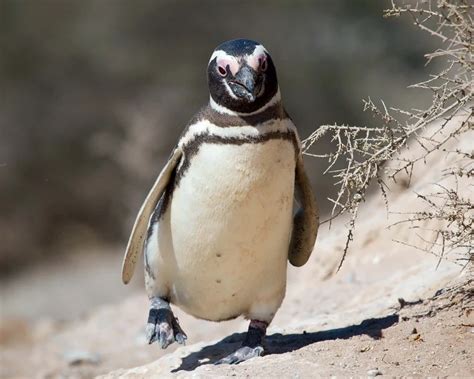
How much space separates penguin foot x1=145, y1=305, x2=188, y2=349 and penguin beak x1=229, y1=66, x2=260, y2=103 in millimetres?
1166

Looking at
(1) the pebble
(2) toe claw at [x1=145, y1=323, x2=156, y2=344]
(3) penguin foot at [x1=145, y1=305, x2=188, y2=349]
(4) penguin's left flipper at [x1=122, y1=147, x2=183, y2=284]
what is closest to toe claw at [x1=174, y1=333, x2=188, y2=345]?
(3) penguin foot at [x1=145, y1=305, x2=188, y2=349]

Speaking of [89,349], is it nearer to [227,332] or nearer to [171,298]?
[227,332]

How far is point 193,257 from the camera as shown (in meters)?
4.67

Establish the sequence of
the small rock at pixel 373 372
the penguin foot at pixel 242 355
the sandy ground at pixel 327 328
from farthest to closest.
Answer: the penguin foot at pixel 242 355 < the sandy ground at pixel 327 328 < the small rock at pixel 373 372

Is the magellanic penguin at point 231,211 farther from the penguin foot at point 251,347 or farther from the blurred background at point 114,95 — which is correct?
the blurred background at point 114,95

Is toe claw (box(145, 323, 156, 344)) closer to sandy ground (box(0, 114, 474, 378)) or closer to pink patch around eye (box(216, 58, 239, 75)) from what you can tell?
sandy ground (box(0, 114, 474, 378))

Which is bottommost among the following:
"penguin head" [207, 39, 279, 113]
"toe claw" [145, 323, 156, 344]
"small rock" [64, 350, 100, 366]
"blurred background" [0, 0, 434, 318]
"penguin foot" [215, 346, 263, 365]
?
"penguin foot" [215, 346, 263, 365]

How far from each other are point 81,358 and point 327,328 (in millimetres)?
2835

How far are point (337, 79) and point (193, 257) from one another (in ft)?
32.7

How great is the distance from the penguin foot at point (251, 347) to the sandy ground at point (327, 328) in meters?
0.07

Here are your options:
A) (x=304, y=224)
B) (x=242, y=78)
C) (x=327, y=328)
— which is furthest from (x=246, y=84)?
(x=327, y=328)

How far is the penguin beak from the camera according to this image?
429 centimetres

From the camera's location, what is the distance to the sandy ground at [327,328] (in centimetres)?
427

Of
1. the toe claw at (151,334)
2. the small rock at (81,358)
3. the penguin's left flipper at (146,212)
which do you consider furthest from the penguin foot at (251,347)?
the small rock at (81,358)
